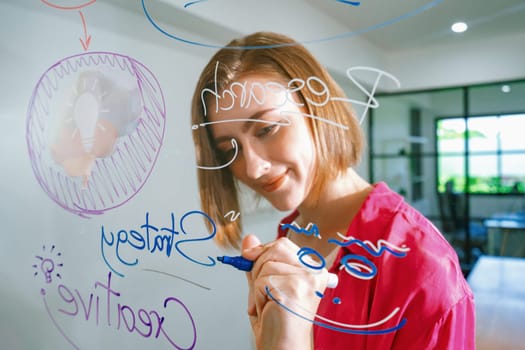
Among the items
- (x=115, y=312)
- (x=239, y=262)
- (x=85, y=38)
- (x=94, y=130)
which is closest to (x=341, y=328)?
(x=239, y=262)

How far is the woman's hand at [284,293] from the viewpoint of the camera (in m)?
0.59

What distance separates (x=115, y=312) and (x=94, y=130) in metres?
0.41

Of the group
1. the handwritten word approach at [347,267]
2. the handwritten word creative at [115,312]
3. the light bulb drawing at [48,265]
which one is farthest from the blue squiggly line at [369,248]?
the light bulb drawing at [48,265]

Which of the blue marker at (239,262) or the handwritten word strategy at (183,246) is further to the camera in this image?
the blue marker at (239,262)

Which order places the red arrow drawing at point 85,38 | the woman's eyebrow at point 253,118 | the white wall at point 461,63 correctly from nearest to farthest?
the white wall at point 461,63
the woman's eyebrow at point 253,118
the red arrow drawing at point 85,38

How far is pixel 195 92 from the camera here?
2.38 ft

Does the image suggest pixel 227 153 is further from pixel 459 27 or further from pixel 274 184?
pixel 459 27

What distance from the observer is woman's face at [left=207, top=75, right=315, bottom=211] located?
594 millimetres

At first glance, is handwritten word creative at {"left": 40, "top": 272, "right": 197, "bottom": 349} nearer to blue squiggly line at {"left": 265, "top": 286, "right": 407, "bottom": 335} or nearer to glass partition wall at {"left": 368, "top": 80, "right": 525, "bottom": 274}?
blue squiggly line at {"left": 265, "top": 286, "right": 407, "bottom": 335}

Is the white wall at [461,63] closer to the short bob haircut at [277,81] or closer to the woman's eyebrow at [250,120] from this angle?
the short bob haircut at [277,81]

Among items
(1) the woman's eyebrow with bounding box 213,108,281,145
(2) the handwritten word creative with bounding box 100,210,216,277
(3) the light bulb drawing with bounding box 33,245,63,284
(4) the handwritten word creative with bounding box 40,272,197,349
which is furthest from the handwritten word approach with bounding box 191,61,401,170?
(3) the light bulb drawing with bounding box 33,245,63,284

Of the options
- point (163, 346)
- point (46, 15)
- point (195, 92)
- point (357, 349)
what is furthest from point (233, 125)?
point (46, 15)

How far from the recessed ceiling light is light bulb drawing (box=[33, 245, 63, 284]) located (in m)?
0.96

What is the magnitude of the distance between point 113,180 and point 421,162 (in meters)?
0.65
